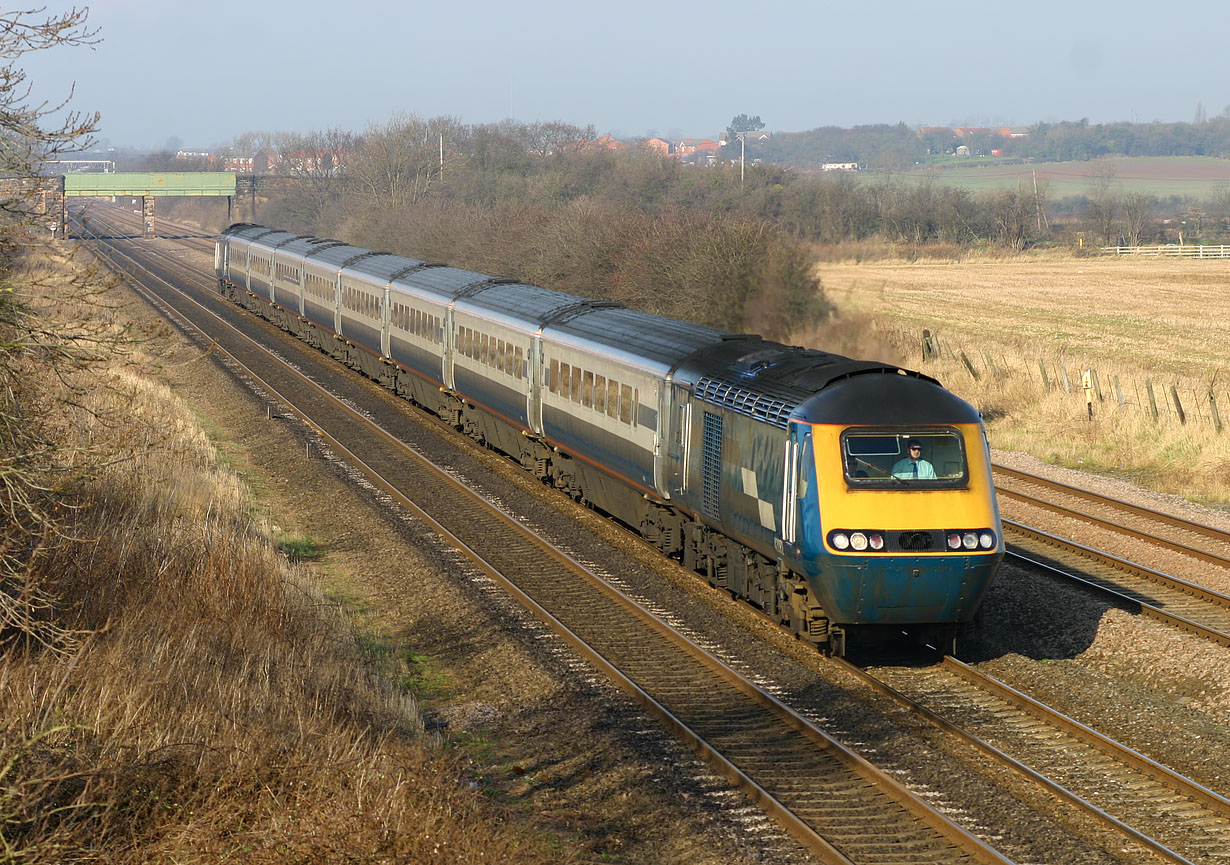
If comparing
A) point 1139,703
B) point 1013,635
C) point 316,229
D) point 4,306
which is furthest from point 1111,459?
point 316,229

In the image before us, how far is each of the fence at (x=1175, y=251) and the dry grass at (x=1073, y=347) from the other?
547 inches

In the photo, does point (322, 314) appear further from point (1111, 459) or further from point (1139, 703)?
point (1139, 703)

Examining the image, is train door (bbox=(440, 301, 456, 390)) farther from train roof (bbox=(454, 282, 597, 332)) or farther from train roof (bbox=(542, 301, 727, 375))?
train roof (bbox=(542, 301, 727, 375))

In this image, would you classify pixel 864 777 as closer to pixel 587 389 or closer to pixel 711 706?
pixel 711 706

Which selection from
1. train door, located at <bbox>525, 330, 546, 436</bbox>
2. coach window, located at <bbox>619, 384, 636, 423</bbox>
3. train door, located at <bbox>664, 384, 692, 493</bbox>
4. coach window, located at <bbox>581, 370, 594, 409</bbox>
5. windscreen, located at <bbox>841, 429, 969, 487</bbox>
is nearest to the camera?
windscreen, located at <bbox>841, 429, 969, 487</bbox>

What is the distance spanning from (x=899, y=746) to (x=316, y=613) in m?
6.88

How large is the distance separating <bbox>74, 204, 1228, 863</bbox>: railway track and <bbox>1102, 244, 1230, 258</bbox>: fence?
83.7 m

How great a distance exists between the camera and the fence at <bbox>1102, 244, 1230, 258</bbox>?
86.6 m

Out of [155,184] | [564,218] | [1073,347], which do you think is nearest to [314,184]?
[155,184]

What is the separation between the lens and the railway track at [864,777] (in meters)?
9.34

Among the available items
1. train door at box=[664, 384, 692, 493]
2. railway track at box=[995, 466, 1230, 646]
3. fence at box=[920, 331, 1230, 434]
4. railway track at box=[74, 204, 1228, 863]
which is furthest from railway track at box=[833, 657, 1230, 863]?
fence at box=[920, 331, 1230, 434]

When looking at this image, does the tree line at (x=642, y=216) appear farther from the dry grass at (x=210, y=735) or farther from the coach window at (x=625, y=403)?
the dry grass at (x=210, y=735)

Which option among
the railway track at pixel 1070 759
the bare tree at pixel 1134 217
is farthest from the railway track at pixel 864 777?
the bare tree at pixel 1134 217

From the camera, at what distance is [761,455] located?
13.5 m
